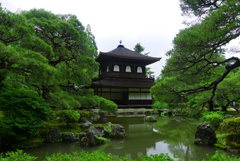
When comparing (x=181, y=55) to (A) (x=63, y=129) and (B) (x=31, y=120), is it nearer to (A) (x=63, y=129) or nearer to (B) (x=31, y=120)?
(B) (x=31, y=120)

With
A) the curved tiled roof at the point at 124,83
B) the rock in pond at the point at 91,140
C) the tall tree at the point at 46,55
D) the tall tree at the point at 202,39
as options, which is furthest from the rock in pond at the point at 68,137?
the curved tiled roof at the point at 124,83

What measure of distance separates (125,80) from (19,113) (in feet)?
50.9

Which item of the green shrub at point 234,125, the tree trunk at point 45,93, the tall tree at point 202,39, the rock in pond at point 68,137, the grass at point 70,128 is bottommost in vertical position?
the rock in pond at point 68,137

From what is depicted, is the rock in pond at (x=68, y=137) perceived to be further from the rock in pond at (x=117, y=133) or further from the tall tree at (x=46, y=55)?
the rock in pond at (x=117, y=133)

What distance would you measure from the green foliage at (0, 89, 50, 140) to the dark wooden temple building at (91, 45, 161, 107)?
42.3 feet

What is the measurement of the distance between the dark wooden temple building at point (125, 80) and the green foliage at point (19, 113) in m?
12.9

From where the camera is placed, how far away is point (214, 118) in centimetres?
822

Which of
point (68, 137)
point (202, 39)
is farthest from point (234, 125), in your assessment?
point (68, 137)

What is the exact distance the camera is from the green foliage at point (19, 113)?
207 inches

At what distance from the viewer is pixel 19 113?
555 centimetres

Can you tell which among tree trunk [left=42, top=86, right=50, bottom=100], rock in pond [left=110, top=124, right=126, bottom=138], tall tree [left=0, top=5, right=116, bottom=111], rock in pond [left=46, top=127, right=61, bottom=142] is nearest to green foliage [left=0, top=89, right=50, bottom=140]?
tall tree [left=0, top=5, right=116, bottom=111]

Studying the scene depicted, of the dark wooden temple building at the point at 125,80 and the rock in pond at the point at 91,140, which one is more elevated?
the dark wooden temple building at the point at 125,80

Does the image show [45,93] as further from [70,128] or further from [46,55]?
[70,128]

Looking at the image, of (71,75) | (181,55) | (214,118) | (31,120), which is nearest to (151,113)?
(214,118)
